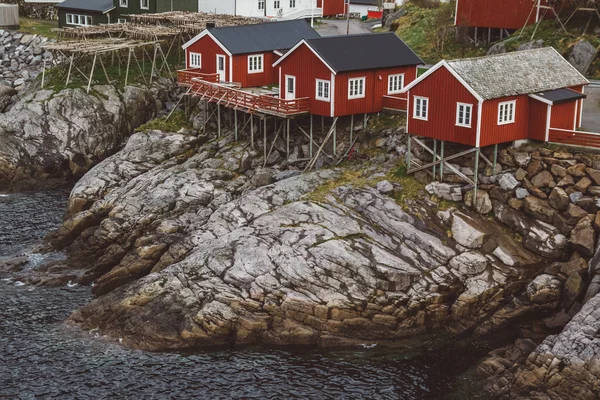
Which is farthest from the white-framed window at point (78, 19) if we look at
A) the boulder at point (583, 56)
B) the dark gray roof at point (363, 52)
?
the boulder at point (583, 56)

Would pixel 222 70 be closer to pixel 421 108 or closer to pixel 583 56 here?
pixel 421 108

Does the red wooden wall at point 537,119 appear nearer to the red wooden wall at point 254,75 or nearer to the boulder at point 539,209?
the boulder at point 539,209

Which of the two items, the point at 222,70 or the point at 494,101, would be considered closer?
the point at 494,101

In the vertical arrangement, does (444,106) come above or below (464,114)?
above

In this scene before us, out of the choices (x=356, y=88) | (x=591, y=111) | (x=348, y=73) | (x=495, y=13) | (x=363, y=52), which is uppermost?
(x=495, y=13)

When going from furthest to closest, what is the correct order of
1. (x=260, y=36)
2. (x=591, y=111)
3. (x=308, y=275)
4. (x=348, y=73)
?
(x=260, y=36)
(x=348, y=73)
(x=591, y=111)
(x=308, y=275)

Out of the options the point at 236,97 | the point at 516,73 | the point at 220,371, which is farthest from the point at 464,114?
the point at 220,371
